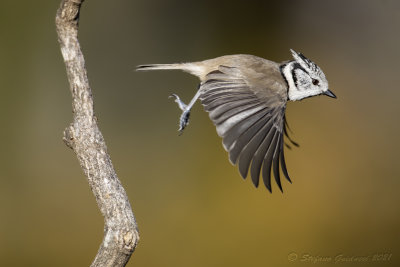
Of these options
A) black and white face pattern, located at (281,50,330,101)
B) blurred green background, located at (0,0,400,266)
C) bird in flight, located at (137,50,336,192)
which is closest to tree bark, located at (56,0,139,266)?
bird in flight, located at (137,50,336,192)

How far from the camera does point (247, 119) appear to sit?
3.19 metres

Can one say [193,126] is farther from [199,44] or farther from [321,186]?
[321,186]

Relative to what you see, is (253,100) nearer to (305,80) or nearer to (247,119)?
(247,119)

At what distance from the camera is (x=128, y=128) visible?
5656 millimetres

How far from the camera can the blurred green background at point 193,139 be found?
536cm

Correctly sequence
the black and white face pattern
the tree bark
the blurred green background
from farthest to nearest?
the blurred green background < the black and white face pattern < the tree bark

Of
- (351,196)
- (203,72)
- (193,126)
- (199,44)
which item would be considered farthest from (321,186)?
(203,72)

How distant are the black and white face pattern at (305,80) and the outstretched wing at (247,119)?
0.25 m

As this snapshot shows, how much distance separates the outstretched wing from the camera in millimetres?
2926

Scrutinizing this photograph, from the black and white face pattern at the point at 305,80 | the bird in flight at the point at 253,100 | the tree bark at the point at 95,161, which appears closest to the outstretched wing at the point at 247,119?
the bird in flight at the point at 253,100

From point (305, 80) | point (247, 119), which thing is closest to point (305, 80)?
point (305, 80)

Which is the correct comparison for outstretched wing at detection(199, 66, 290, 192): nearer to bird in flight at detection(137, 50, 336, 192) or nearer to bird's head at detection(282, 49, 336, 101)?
bird in flight at detection(137, 50, 336, 192)

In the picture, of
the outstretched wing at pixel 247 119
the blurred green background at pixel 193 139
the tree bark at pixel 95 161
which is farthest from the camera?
the blurred green background at pixel 193 139

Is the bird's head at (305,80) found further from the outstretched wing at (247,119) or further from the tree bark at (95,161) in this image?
the tree bark at (95,161)
